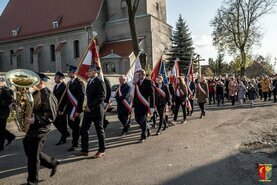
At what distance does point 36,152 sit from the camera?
18.1 ft

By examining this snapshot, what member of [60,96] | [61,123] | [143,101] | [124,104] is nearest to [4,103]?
[60,96]

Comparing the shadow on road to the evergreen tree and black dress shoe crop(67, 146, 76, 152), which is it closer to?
black dress shoe crop(67, 146, 76, 152)

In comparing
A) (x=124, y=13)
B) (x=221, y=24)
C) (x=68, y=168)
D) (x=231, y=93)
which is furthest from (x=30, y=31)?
(x=68, y=168)

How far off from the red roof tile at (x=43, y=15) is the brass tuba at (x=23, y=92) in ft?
135

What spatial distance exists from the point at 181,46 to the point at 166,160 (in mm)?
39978

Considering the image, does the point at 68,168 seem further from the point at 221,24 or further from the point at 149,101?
the point at 221,24

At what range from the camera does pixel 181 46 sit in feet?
151

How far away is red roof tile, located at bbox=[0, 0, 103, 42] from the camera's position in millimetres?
47500

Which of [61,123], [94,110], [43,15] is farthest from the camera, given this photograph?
[43,15]

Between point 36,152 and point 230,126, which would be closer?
point 36,152

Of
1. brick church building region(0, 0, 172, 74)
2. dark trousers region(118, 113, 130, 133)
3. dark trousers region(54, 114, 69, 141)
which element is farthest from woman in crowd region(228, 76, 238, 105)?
brick church building region(0, 0, 172, 74)

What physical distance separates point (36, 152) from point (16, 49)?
168ft

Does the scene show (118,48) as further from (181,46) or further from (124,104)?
(124,104)

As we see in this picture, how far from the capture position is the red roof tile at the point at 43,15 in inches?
1870
